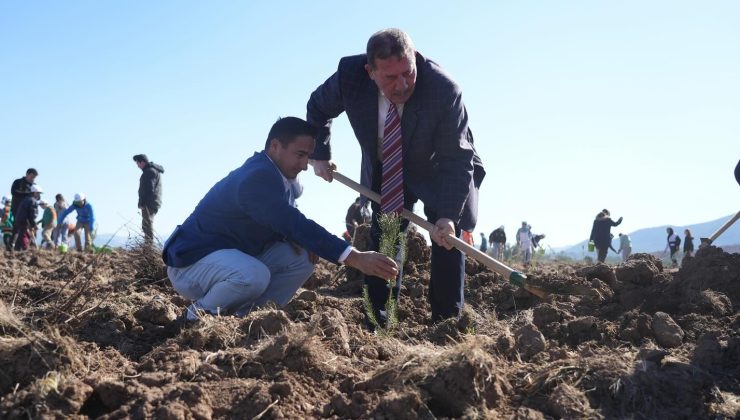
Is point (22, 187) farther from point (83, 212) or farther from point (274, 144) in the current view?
point (274, 144)

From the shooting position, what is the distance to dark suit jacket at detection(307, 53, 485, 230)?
4309mm

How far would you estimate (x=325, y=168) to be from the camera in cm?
511

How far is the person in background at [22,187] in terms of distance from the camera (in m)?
13.6

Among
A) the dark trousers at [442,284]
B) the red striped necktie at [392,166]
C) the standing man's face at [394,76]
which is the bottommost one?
the dark trousers at [442,284]

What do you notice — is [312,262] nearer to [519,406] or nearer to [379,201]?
[379,201]

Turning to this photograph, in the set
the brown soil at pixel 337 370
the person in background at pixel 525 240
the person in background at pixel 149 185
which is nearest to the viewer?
the brown soil at pixel 337 370

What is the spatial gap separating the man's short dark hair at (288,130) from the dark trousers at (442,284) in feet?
2.68

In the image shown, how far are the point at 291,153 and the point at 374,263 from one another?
3.04 feet

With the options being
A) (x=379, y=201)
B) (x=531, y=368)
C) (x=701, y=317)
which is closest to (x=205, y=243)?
(x=379, y=201)

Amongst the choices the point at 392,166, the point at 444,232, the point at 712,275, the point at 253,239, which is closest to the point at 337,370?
the point at 444,232

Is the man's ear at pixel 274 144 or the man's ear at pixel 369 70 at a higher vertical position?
the man's ear at pixel 369 70

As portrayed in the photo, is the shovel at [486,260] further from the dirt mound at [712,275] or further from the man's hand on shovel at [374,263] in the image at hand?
the dirt mound at [712,275]

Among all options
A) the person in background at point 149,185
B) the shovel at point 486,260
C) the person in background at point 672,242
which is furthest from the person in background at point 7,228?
the person in background at point 672,242

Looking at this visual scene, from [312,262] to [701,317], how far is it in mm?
2290
